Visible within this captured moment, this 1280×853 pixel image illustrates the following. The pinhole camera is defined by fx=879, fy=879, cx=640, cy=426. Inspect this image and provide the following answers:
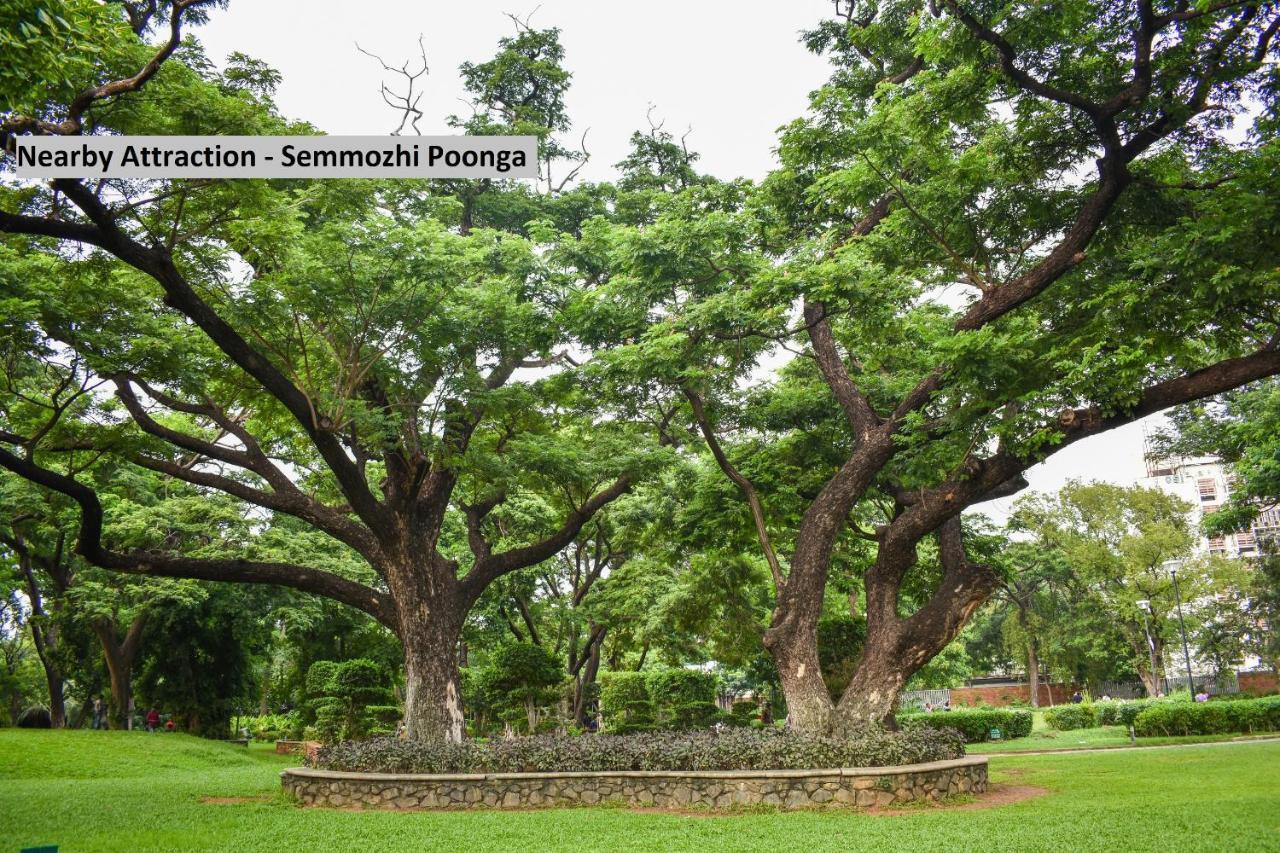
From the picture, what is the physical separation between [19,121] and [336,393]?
14.9 feet

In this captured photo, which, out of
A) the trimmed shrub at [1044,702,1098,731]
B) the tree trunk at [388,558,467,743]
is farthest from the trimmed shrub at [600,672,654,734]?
the trimmed shrub at [1044,702,1098,731]

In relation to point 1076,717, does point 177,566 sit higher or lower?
higher

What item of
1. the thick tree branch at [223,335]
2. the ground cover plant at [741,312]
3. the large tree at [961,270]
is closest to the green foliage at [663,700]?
the ground cover plant at [741,312]

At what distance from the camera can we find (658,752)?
1091 centimetres

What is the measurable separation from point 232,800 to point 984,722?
18.3m

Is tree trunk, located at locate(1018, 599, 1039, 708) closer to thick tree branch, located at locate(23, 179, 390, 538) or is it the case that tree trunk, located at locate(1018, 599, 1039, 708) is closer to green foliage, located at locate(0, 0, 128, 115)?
thick tree branch, located at locate(23, 179, 390, 538)

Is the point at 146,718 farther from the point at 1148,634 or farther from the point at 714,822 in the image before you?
the point at 1148,634

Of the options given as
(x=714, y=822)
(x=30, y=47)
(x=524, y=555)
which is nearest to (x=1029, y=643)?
(x=524, y=555)

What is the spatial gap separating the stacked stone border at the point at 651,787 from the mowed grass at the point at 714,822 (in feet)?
1.22

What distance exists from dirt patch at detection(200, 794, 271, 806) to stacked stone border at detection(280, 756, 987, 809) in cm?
40

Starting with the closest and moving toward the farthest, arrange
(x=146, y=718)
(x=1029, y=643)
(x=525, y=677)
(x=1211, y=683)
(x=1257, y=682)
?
1. (x=525, y=677)
2. (x=146, y=718)
3. (x=1029, y=643)
4. (x=1257, y=682)
5. (x=1211, y=683)

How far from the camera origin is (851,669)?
16547mm

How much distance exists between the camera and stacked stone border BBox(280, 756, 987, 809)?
32.4 feet

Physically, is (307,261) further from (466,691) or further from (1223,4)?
(466,691)
